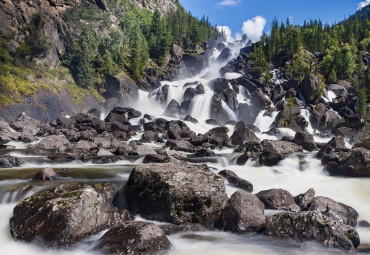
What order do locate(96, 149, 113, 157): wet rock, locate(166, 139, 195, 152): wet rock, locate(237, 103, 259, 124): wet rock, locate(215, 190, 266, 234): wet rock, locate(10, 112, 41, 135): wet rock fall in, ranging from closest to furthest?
locate(215, 190, 266, 234): wet rock → locate(96, 149, 113, 157): wet rock → locate(166, 139, 195, 152): wet rock → locate(10, 112, 41, 135): wet rock → locate(237, 103, 259, 124): wet rock

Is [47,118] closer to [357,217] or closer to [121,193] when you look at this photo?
[121,193]

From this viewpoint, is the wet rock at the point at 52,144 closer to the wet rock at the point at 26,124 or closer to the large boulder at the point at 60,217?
the wet rock at the point at 26,124

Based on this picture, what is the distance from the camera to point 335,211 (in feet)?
30.7

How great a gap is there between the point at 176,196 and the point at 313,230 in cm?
430

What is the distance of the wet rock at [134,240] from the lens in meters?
6.20

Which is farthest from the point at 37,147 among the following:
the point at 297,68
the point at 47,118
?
the point at 297,68

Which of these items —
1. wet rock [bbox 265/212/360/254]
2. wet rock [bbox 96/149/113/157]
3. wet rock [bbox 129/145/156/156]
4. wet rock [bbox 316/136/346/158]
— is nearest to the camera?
wet rock [bbox 265/212/360/254]

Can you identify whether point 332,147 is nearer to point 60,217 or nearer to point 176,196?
point 176,196

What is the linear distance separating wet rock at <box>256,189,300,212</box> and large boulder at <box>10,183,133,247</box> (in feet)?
20.4

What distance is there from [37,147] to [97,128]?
1080 cm

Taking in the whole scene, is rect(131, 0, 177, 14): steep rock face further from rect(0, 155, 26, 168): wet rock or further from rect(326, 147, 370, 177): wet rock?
rect(326, 147, 370, 177): wet rock

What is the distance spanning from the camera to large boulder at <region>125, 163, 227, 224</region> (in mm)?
8586

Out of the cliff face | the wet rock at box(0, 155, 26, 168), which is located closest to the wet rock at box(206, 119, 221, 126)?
the cliff face

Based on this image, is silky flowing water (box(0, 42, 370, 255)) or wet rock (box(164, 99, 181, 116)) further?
wet rock (box(164, 99, 181, 116))
